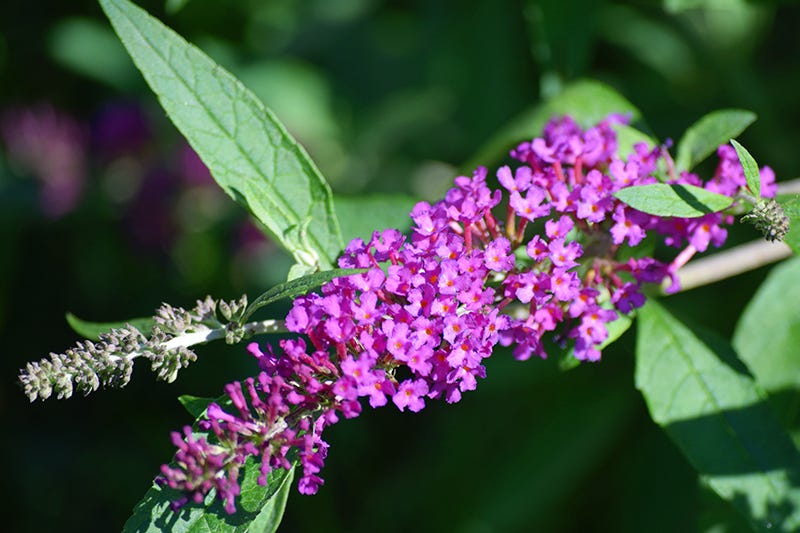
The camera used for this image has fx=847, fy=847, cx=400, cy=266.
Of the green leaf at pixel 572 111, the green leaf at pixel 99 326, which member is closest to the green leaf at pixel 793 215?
the green leaf at pixel 572 111

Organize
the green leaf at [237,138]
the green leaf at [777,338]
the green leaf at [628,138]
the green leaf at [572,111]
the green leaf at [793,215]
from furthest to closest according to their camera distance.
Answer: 1. the green leaf at [777,338]
2. the green leaf at [572,111]
3. the green leaf at [628,138]
4. the green leaf at [237,138]
5. the green leaf at [793,215]

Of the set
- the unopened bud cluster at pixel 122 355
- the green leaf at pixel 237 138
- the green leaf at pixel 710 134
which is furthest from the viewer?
the green leaf at pixel 710 134

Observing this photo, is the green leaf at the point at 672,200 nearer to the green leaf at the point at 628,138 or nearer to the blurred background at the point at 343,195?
the green leaf at the point at 628,138

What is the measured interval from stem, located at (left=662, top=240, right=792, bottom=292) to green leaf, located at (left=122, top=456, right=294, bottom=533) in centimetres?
135

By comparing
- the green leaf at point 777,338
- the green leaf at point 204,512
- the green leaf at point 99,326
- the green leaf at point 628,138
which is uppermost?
the green leaf at point 628,138

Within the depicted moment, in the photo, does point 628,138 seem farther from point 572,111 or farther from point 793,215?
point 793,215

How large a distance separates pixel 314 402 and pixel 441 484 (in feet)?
7.33

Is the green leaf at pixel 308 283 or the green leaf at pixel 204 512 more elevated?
the green leaf at pixel 308 283

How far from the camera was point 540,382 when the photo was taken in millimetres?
3752

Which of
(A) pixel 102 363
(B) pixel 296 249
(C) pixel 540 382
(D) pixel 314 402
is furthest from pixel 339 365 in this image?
(C) pixel 540 382

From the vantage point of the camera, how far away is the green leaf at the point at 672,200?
186cm

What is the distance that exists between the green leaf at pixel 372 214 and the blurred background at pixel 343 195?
3.16 ft

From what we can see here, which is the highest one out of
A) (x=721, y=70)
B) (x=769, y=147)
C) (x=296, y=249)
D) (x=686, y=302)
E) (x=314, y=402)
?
(x=721, y=70)

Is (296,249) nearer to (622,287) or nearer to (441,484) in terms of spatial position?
(622,287)
